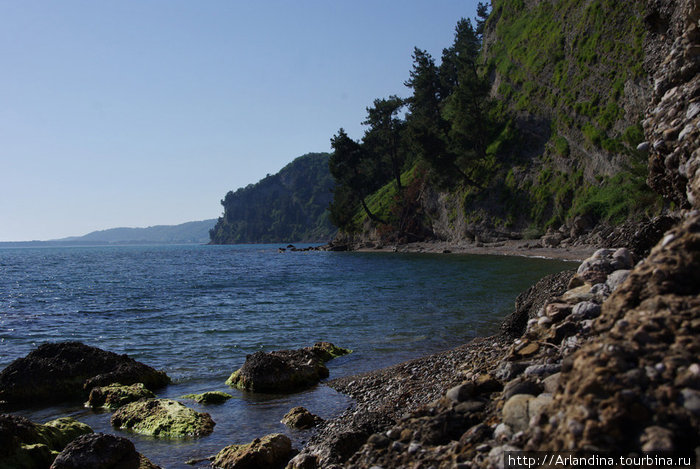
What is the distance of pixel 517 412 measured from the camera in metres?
4.88

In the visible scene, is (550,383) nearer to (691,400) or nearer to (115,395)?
(691,400)

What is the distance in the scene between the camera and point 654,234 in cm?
899

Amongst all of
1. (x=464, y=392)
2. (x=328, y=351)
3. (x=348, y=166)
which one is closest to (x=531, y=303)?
(x=328, y=351)

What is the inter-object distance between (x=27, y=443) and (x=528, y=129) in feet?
228

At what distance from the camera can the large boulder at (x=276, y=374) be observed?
12750 millimetres

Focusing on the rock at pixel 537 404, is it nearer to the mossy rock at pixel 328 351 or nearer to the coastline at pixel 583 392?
the coastline at pixel 583 392

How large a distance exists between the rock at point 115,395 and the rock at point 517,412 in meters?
9.74

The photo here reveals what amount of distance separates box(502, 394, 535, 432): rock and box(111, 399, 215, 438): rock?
22.9 ft

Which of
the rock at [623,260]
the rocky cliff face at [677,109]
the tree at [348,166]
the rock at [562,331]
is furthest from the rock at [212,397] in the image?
the tree at [348,166]

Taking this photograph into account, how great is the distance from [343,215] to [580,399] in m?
96.6

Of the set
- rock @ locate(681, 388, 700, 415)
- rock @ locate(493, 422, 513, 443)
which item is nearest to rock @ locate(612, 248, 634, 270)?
rock @ locate(493, 422, 513, 443)

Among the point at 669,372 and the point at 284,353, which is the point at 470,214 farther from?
the point at 669,372

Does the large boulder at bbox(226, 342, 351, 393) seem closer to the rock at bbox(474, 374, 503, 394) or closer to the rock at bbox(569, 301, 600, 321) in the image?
the rock at bbox(474, 374, 503, 394)

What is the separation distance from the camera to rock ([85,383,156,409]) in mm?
11805
